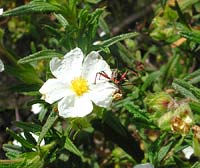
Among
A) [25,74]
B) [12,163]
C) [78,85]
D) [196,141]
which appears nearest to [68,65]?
[78,85]

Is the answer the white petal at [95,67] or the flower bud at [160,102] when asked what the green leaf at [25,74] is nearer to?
the white petal at [95,67]

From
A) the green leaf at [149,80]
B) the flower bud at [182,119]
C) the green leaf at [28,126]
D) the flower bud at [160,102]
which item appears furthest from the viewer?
the green leaf at [149,80]

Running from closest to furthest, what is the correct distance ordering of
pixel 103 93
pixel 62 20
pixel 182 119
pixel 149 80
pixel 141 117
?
pixel 182 119 → pixel 103 93 → pixel 141 117 → pixel 62 20 → pixel 149 80

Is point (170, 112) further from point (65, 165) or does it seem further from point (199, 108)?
point (65, 165)

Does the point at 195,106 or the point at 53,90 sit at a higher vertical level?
the point at 53,90

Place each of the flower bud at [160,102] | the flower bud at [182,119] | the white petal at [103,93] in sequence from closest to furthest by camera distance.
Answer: the flower bud at [182,119]
the white petal at [103,93]
the flower bud at [160,102]

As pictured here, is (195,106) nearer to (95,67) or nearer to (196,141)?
(196,141)

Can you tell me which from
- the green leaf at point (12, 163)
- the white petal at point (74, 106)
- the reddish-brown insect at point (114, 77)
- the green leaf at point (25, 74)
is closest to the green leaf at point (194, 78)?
the reddish-brown insect at point (114, 77)
